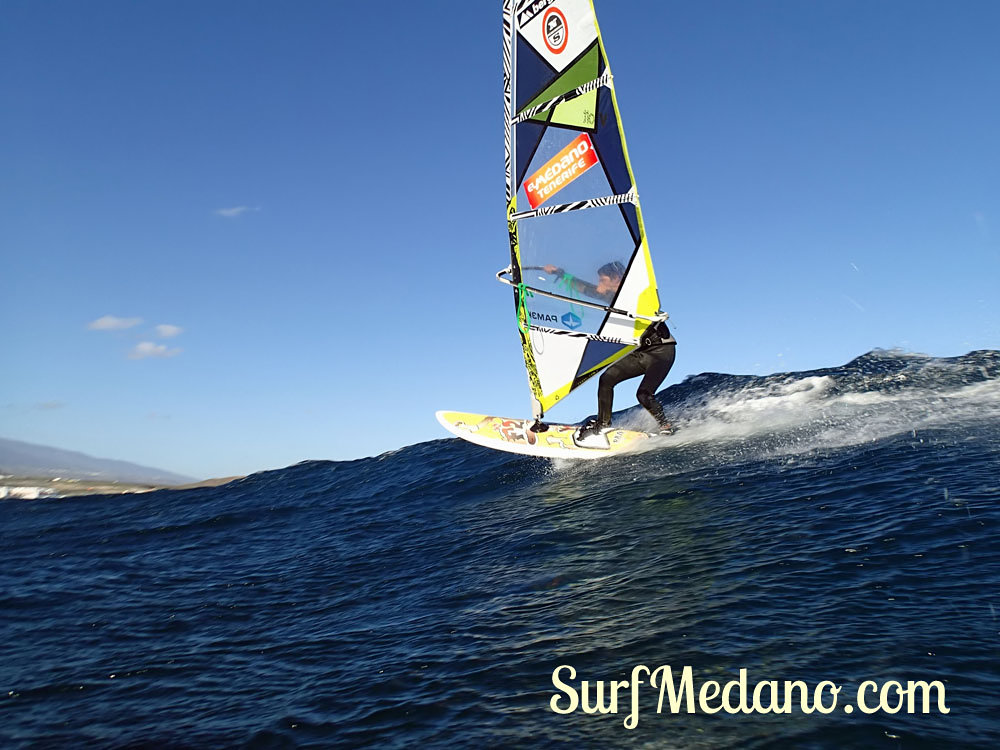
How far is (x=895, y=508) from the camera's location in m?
7.82

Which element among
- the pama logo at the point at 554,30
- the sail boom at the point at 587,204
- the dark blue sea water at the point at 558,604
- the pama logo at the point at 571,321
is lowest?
the dark blue sea water at the point at 558,604

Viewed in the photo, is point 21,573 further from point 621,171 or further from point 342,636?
point 621,171

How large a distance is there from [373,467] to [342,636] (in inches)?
585

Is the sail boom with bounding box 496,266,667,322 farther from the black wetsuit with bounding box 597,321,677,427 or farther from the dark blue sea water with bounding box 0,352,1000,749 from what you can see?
the dark blue sea water with bounding box 0,352,1000,749

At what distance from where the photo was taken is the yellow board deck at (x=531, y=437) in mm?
14516

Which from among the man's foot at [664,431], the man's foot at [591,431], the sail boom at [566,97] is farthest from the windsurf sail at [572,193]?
the man's foot at [664,431]

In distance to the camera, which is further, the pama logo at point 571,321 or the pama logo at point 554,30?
the pama logo at point 571,321

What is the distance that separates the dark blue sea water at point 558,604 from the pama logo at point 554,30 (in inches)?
342

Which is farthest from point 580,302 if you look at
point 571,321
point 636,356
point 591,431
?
point 591,431

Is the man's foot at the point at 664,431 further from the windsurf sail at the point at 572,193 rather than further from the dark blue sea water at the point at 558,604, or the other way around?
the windsurf sail at the point at 572,193

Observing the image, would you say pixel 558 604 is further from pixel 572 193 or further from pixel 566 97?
pixel 566 97

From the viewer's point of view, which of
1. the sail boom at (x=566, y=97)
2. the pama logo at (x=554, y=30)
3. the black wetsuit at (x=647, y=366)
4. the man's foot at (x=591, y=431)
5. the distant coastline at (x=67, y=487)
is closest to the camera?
the sail boom at (x=566, y=97)

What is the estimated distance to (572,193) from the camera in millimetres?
13078

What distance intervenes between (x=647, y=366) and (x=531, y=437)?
3.43m
